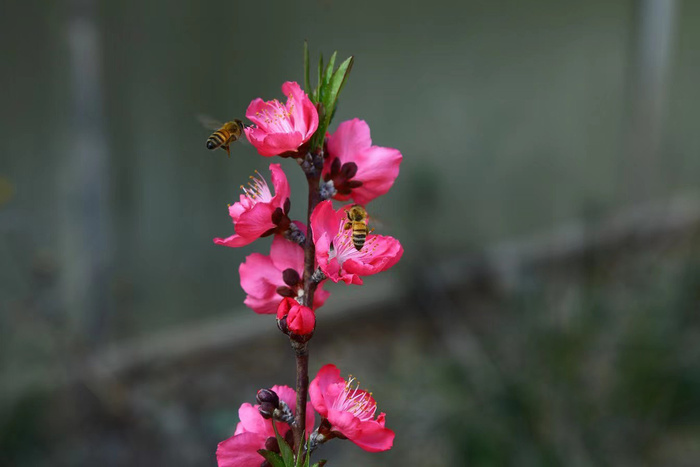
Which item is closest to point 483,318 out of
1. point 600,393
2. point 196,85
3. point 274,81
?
point 600,393

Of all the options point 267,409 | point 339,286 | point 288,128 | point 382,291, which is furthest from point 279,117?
point 382,291

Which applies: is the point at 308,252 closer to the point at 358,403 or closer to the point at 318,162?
the point at 318,162

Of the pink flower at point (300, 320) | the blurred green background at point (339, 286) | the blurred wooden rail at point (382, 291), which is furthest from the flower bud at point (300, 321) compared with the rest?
the blurred wooden rail at point (382, 291)

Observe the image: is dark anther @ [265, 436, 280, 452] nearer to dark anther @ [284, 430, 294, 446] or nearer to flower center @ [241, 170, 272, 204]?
dark anther @ [284, 430, 294, 446]

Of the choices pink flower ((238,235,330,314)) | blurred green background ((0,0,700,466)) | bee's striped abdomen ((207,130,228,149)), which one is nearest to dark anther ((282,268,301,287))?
pink flower ((238,235,330,314))

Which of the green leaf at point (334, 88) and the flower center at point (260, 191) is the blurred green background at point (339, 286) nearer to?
the flower center at point (260, 191)
